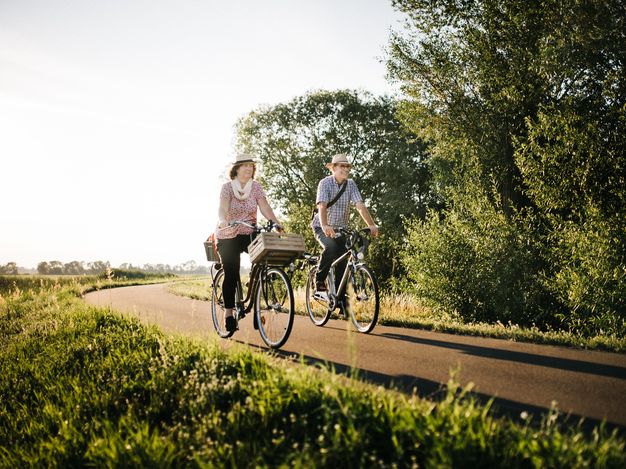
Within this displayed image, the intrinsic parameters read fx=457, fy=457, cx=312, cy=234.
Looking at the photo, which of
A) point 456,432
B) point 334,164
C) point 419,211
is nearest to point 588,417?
point 456,432

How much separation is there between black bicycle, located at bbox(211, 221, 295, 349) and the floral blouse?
0.28 metres

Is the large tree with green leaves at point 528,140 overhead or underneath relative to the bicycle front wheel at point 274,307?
overhead

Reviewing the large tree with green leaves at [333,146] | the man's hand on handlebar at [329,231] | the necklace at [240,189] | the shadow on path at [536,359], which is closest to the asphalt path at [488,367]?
the shadow on path at [536,359]

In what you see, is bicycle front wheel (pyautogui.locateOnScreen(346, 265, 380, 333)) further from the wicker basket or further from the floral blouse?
the wicker basket

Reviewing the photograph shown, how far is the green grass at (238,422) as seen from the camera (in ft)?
8.16

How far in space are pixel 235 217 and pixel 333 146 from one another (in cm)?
2545

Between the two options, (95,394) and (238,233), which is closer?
(95,394)

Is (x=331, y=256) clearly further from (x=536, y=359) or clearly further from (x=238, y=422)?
(x=238, y=422)

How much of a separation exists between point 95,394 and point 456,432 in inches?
129

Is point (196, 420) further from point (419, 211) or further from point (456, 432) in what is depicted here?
point (419, 211)

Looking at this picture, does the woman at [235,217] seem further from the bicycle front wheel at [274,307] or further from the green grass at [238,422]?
the green grass at [238,422]

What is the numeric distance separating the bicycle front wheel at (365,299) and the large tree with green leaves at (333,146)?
22.2 meters

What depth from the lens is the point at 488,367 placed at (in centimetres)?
445

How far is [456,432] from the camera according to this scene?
8.31ft
